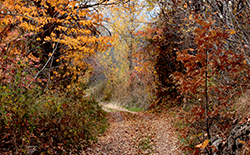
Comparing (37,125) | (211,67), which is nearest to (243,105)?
(211,67)

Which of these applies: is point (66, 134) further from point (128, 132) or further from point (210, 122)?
point (210, 122)

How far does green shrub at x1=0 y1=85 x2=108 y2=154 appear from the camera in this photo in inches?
132

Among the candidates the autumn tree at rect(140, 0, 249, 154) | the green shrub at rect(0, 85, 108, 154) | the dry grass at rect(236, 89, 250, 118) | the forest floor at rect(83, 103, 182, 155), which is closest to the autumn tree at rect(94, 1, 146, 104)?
the autumn tree at rect(140, 0, 249, 154)

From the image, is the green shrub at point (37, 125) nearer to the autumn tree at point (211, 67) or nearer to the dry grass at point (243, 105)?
the autumn tree at point (211, 67)

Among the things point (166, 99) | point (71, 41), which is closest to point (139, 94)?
point (166, 99)

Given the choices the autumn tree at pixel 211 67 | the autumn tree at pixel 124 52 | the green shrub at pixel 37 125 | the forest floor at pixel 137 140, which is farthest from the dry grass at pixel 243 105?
the autumn tree at pixel 124 52

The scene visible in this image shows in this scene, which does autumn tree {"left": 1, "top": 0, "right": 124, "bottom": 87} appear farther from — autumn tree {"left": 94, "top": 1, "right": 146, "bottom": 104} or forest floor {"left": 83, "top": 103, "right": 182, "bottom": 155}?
autumn tree {"left": 94, "top": 1, "right": 146, "bottom": 104}

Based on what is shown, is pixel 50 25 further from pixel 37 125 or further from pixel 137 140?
pixel 137 140

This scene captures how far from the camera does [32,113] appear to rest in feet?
12.5

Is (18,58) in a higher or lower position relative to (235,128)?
higher

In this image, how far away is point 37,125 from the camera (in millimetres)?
4152

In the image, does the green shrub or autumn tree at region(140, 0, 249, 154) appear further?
the green shrub

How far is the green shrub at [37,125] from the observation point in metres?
3.35

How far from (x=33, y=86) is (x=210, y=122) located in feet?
13.5
